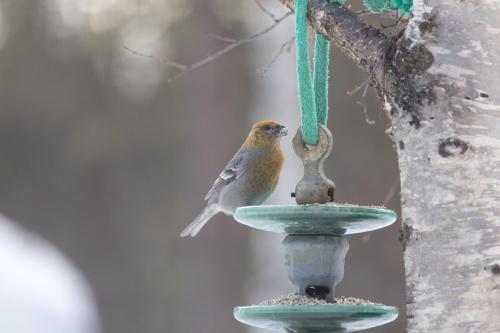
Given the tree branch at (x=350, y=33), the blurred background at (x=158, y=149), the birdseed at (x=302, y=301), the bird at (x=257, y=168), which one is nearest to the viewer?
the birdseed at (x=302, y=301)

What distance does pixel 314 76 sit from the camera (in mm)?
2887

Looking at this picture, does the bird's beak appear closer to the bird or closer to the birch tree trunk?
the bird

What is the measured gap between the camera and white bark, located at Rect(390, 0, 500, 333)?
2385mm

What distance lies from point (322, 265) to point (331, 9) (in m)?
0.80

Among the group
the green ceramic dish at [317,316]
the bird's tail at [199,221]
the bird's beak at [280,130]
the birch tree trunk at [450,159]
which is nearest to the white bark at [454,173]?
the birch tree trunk at [450,159]

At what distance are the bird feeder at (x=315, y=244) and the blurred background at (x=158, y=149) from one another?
6.24 metres

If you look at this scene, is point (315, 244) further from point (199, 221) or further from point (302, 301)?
point (199, 221)

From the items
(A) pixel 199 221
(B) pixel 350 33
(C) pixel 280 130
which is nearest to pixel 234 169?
(C) pixel 280 130

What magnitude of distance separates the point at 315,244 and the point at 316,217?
0.18m

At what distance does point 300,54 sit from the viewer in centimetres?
264

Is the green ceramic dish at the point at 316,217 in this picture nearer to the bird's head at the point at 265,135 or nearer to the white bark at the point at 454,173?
the white bark at the point at 454,173

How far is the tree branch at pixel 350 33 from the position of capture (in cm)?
277

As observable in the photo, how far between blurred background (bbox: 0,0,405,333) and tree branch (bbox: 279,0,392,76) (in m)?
5.72

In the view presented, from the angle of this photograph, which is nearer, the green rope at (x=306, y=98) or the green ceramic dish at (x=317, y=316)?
the green ceramic dish at (x=317, y=316)
